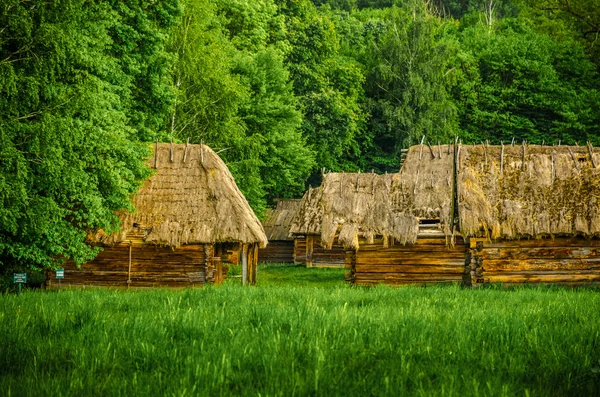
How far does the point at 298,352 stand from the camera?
6289 millimetres

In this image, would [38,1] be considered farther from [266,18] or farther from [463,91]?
[463,91]

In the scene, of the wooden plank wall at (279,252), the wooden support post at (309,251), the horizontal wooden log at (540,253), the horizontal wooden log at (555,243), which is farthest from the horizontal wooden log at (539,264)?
the wooden plank wall at (279,252)

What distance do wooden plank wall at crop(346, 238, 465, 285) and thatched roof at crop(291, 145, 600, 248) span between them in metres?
0.83

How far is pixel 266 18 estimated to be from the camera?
128ft

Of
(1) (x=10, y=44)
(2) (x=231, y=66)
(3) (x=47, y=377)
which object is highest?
(2) (x=231, y=66)

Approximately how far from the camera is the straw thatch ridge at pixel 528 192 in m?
19.2

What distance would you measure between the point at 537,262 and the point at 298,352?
604 inches

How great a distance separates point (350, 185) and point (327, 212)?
5.98 feet

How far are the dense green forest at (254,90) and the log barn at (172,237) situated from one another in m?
1.18

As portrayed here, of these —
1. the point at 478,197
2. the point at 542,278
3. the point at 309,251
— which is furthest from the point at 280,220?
the point at 542,278

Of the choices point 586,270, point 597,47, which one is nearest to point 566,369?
point 586,270

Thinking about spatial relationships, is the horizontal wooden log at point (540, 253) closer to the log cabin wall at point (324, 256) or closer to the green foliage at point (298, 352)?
the green foliage at point (298, 352)

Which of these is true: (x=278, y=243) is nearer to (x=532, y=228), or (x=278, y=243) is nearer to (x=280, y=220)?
(x=280, y=220)

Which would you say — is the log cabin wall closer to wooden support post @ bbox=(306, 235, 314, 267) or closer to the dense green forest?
wooden support post @ bbox=(306, 235, 314, 267)
